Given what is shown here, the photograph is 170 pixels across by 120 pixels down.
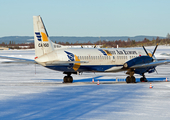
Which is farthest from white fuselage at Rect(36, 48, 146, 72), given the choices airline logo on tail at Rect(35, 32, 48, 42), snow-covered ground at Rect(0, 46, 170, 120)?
snow-covered ground at Rect(0, 46, 170, 120)

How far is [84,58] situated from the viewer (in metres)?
25.8

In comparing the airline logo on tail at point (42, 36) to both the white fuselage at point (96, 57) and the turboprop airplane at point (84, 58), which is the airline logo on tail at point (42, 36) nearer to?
the turboprop airplane at point (84, 58)

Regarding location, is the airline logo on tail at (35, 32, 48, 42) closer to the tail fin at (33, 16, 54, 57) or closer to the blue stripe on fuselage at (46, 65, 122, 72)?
the tail fin at (33, 16, 54, 57)

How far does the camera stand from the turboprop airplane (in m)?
24.7

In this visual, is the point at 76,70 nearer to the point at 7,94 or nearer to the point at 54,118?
the point at 7,94

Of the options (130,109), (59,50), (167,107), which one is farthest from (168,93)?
(59,50)

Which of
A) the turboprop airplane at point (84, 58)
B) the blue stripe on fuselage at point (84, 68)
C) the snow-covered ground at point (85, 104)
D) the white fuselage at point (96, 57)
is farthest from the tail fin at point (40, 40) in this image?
the snow-covered ground at point (85, 104)

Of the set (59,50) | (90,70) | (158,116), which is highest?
(59,50)

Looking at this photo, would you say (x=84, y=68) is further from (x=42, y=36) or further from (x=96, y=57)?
(x=42, y=36)

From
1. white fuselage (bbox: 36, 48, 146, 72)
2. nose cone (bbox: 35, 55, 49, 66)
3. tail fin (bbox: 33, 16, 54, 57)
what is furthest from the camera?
tail fin (bbox: 33, 16, 54, 57)

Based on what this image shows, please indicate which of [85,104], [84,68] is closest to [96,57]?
[84,68]

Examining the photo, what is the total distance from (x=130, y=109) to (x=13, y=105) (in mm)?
6098

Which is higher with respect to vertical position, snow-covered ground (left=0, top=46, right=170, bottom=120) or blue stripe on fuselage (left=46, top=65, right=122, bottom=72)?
blue stripe on fuselage (left=46, top=65, right=122, bottom=72)

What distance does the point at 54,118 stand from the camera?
12477 mm
